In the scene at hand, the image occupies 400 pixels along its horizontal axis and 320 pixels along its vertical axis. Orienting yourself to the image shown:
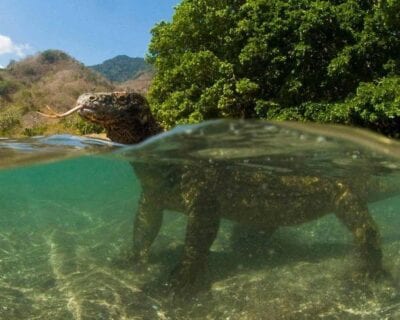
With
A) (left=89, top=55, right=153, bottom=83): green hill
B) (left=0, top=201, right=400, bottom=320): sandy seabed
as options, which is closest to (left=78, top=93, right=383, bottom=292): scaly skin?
(left=0, top=201, right=400, bottom=320): sandy seabed

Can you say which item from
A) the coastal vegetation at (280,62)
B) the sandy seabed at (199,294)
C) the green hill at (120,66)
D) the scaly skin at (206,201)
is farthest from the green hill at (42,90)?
the green hill at (120,66)

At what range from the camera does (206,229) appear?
8461 mm

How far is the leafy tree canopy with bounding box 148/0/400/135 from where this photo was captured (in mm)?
19469

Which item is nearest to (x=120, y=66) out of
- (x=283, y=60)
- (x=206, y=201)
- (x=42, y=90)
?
(x=42, y=90)

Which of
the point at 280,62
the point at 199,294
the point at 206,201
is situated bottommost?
the point at 199,294

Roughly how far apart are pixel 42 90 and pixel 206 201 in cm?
5102

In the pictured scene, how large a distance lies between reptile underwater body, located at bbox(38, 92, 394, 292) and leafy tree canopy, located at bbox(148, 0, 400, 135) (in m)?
8.80

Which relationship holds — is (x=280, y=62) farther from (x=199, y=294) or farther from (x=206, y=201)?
(x=199, y=294)

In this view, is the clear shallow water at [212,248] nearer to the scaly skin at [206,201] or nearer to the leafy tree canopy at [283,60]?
the scaly skin at [206,201]

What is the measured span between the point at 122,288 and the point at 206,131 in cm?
334

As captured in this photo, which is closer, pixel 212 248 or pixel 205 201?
pixel 205 201

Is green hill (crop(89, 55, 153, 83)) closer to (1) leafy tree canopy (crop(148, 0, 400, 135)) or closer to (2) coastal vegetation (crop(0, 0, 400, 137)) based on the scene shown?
(2) coastal vegetation (crop(0, 0, 400, 137))

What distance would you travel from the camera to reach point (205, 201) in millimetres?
8914

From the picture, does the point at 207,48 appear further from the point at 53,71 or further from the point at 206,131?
the point at 53,71
